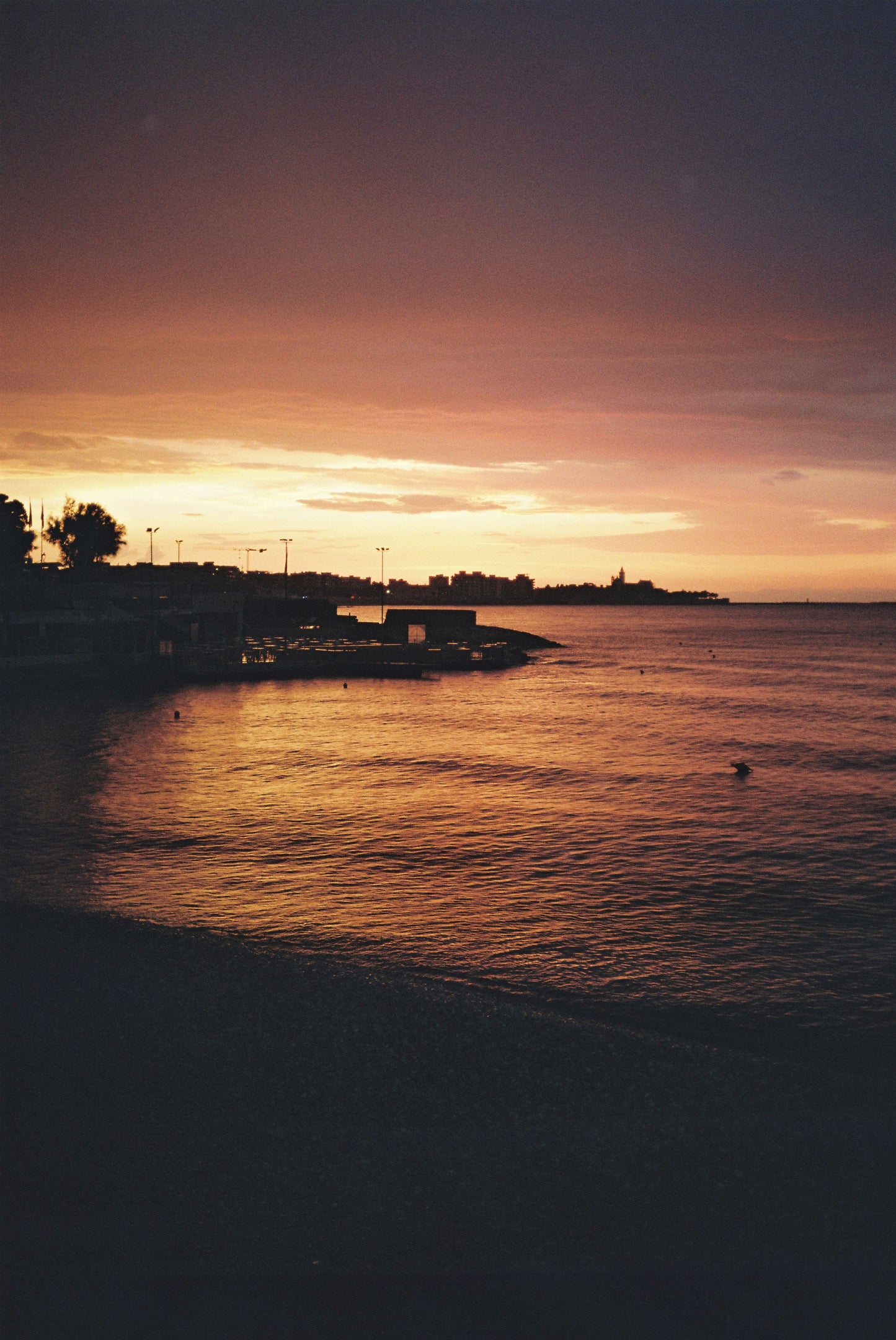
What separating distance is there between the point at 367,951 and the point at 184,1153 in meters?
7.62

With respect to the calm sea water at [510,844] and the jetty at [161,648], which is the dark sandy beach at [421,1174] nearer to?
the calm sea water at [510,844]

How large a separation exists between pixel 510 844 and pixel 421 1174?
59.9ft


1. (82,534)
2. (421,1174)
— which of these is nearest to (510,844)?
(421,1174)

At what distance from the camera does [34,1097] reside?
34.1 ft

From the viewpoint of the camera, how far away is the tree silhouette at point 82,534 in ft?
468

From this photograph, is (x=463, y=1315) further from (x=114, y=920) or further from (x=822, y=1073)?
(x=114, y=920)

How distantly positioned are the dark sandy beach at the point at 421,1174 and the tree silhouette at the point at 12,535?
9793 centimetres

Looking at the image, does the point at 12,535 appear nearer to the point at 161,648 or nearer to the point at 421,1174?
the point at 161,648

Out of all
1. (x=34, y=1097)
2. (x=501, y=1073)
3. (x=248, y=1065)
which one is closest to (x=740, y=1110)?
(x=501, y=1073)

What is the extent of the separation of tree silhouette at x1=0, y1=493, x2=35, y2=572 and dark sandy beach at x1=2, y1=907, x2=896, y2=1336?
97927mm

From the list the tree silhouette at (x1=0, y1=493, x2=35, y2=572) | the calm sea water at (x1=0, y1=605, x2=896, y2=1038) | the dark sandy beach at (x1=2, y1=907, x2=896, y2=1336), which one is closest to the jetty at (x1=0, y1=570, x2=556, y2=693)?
the tree silhouette at (x1=0, y1=493, x2=35, y2=572)

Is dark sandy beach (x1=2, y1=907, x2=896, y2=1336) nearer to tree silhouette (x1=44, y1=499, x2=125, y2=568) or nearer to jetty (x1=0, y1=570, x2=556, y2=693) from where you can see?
jetty (x1=0, y1=570, x2=556, y2=693)

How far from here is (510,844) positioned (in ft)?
89.8

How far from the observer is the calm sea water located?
55.1 feet
